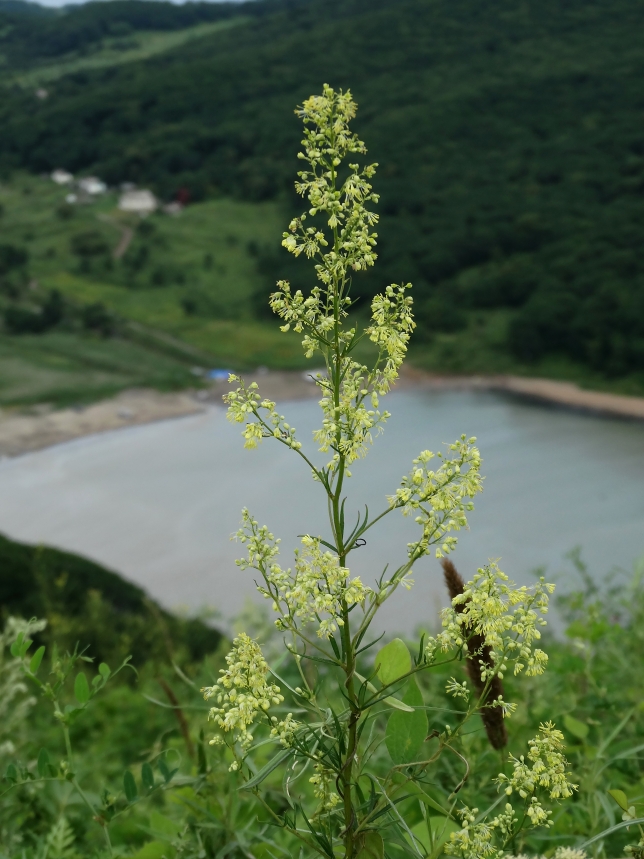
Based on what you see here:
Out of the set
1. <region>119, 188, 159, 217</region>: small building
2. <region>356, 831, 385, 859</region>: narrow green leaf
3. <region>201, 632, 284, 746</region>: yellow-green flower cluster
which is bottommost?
<region>356, 831, 385, 859</region>: narrow green leaf

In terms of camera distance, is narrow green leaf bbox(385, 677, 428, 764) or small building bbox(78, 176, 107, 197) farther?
small building bbox(78, 176, 107, 197)

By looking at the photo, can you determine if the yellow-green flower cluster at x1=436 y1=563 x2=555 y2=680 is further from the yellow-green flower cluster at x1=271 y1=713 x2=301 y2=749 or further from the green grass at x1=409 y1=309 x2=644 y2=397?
the green grass at x1=409 y1=309 x2=644 y2=397

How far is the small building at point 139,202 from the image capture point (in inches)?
1166

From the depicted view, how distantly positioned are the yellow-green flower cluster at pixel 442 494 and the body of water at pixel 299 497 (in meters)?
6.62

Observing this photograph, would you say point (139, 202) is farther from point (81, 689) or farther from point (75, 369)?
point (81, 689)

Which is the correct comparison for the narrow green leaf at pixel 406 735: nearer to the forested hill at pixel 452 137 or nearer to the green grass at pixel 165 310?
the green grass at pixel 165 310

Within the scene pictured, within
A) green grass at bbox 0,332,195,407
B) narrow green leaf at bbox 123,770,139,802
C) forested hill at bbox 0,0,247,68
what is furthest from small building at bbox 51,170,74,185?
narrow green leaf at bbox 123,770,139,802

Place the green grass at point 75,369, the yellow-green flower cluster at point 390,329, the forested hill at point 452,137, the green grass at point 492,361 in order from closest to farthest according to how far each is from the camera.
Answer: the yellow-green flower cluster at point 390,329
the green grass at point 75,369
the green grass at point 492,361
the forested hill at point 452,137

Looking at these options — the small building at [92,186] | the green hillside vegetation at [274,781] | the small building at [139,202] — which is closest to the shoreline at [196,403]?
the green hillside vegetation at [274,781]

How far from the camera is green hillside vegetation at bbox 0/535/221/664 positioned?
5.58m

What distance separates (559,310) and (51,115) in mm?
26280

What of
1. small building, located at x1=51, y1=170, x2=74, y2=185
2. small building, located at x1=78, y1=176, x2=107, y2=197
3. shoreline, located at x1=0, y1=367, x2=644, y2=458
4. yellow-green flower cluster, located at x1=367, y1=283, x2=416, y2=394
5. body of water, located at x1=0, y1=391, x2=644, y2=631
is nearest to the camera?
yellow-green flower cluster, located at x1=367, y1=283, x2=416, y2=394

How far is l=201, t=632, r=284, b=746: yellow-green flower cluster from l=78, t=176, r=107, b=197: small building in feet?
106

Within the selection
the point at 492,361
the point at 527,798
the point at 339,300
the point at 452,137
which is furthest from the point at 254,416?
the point at 452,137
